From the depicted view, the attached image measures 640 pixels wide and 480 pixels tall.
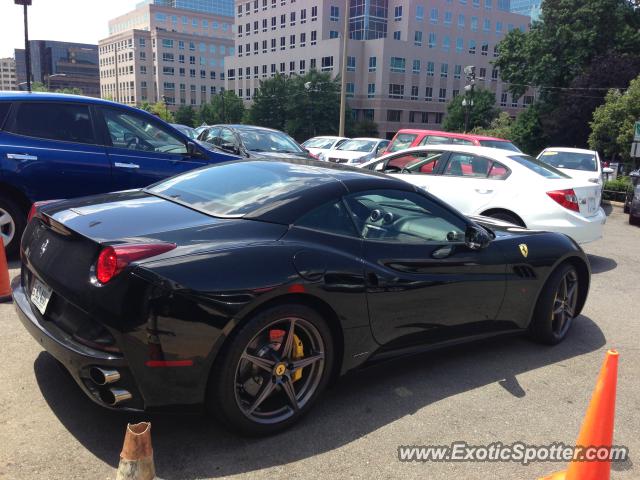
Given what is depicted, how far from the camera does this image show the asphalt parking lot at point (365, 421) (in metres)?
2.77

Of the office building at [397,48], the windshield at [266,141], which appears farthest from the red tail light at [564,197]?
the office building at [397,48]

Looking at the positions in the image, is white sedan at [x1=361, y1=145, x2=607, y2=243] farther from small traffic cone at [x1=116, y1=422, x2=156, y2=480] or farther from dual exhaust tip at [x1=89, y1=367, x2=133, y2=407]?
small traffic cone at [x1=116, y1=422, x2=156, y2=480]

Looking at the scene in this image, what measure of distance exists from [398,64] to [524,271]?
265 ft

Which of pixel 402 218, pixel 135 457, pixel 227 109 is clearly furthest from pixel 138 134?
pixel 227 109

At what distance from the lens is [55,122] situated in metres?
6.04

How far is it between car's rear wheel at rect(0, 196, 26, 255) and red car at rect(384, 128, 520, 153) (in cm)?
901

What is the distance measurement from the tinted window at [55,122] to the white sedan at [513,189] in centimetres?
452

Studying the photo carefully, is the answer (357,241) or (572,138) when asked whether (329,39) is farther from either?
(357,241)

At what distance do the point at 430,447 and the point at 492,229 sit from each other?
2.06 meters

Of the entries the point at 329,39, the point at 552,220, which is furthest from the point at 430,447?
the point at 329,39

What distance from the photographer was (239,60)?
10100 centimetres

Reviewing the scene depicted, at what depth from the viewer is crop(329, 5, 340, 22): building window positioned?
8262cm

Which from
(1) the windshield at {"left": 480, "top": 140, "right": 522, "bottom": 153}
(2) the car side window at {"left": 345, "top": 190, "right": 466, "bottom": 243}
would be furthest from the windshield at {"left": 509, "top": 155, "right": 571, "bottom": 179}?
(1) the windshield at {"left": 480, "top": 140, "right": 522, "bottom": 153}

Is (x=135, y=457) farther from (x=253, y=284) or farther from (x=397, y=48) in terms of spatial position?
(x=397, y=48)
